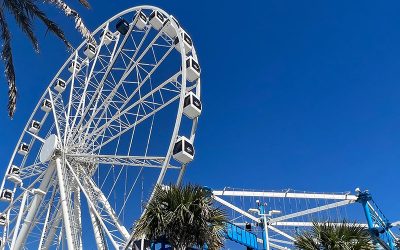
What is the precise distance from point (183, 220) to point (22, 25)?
728 cm

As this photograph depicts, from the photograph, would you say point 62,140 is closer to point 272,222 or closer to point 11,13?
point 11,13

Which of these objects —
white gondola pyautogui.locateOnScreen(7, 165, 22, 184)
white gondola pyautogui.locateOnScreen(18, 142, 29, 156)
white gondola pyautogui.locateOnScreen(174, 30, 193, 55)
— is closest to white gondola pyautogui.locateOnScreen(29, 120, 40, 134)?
white gondola pyautogui.locateOnScreen(18, 142, 29, 156)

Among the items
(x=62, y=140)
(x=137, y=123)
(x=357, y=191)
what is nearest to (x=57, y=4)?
(x=137, y=123)

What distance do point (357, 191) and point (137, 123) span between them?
2044 centimetres

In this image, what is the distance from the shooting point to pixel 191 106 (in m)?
18.8

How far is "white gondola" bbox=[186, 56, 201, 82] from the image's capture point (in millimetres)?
20561

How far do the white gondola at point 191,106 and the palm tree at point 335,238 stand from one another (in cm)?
774

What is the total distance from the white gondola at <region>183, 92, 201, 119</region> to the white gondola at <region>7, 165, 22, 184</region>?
1551 centimetres

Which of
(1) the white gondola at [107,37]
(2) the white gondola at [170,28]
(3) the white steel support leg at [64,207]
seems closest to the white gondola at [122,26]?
(1) the white gondola at [107,37]

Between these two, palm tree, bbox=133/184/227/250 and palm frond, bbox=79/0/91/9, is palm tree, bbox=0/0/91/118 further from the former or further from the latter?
palm tree, bbox=133/184/227/250

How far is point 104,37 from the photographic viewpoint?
28906 mm

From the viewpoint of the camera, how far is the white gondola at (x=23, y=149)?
30.9 metres

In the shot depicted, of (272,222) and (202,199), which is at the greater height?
(272,222)

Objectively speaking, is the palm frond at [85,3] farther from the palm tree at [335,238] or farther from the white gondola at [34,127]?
the white gondola at [34,127]
